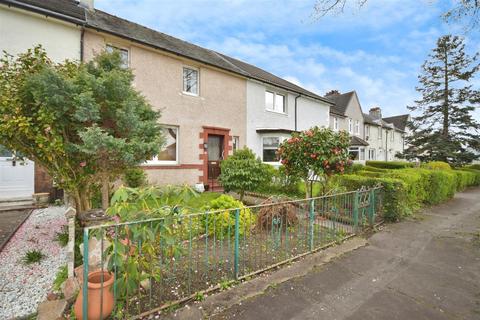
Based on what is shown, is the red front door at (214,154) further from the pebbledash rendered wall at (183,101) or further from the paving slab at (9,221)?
the paving slab at (9,221)

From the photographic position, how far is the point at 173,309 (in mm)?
2785

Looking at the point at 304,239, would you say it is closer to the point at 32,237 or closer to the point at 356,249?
the point at 356,249

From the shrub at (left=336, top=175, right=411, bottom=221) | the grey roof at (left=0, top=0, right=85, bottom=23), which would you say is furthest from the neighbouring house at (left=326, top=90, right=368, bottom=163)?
the grey roof at (left=0, top=0, right=85, bottom=23)

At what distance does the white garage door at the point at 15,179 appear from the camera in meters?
7.34

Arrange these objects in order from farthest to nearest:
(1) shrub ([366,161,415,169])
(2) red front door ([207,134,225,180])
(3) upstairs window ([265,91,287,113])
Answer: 1. (1) shrub ([366,161,415,169])
2. (3) upstairs window ([265,91,287,113])
3. (2) red front door ([207,134,225,180])

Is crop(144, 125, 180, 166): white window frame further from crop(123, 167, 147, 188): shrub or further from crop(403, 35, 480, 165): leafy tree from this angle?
crop(403, 35, 480, 165): leafy tree

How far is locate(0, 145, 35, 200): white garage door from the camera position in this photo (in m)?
7.34

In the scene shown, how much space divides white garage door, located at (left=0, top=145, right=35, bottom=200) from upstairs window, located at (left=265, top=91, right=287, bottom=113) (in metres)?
11.5

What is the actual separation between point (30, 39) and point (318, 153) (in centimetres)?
958

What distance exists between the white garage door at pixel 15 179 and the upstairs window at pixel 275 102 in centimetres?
1155

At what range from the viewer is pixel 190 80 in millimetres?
11156

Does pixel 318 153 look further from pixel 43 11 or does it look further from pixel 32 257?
pixel 43 11

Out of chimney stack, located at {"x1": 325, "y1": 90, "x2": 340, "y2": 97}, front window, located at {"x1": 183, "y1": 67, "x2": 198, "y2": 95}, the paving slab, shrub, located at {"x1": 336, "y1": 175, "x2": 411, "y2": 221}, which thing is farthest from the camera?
chimney stack, located at {"x1": 325, "y1": 90, "x2": 340, "y2": 97}

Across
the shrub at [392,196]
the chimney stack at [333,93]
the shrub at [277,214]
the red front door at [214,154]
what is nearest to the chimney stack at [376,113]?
the chimney stack at [333,93]
